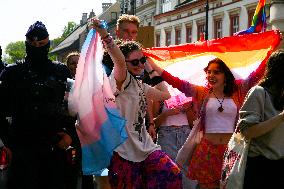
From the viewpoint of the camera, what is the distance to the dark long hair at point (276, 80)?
447 centimetres

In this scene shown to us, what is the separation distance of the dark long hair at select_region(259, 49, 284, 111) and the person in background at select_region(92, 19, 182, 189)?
0.98 metres

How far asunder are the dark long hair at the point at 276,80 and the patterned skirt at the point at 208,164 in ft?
4.90

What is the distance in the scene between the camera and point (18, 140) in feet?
15.6

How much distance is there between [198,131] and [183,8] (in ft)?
121

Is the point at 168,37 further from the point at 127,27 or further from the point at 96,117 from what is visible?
the point at 96,117

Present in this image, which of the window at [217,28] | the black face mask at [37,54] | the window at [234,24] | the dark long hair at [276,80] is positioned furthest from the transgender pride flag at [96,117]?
the window at [217,28]

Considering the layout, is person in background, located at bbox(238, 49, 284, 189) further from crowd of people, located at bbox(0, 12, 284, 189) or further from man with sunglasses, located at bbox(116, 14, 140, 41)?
man with sunglasses, located at bbox(116, 14, 140, 41)

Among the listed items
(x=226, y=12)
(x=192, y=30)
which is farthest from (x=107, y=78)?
(x=192, y=30)

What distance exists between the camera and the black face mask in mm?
4930

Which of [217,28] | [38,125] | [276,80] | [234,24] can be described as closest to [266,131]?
[276,80]

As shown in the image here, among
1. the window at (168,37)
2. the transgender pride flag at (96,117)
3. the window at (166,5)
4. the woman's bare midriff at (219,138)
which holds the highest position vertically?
the window at (166,5)

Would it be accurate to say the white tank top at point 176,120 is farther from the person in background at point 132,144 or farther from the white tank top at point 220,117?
the person in background at point 132,144

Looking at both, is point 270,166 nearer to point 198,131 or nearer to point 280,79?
point 280,79

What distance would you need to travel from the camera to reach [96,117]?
479cm
